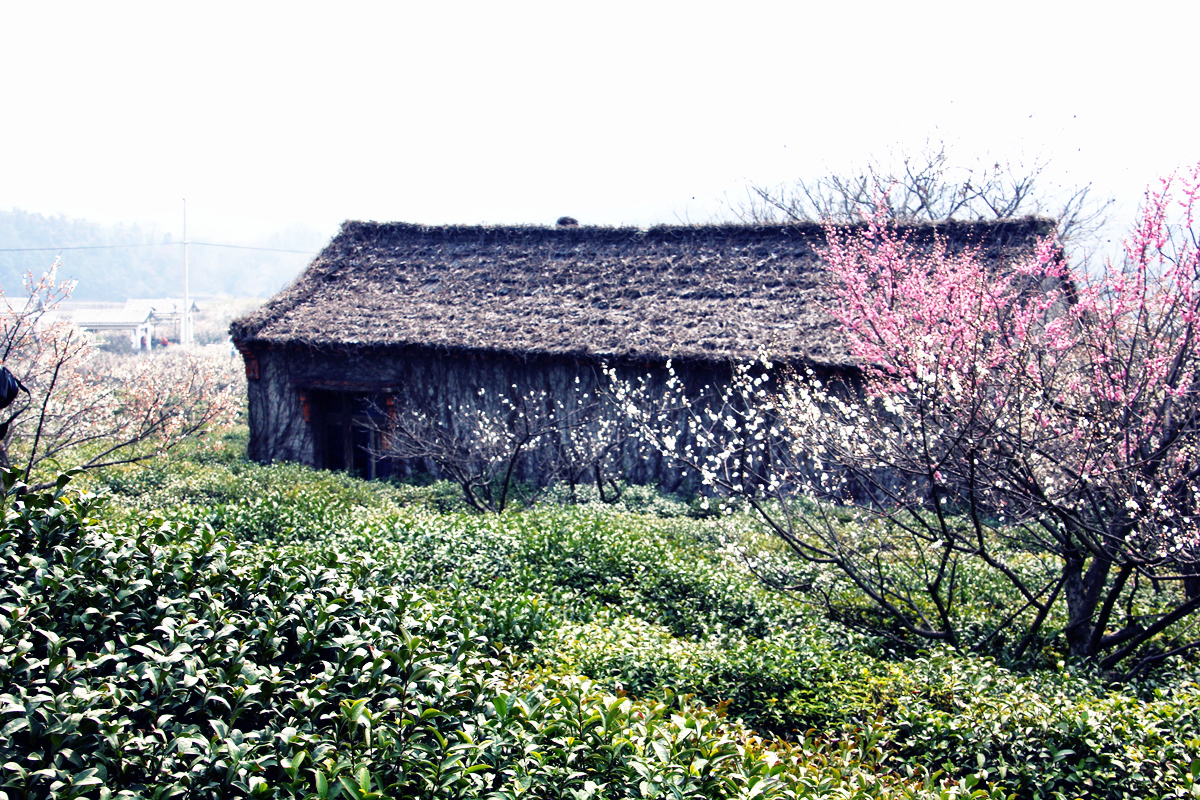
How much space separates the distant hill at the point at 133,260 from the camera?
85219 millimetres

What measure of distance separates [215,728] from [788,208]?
2854 centimetres

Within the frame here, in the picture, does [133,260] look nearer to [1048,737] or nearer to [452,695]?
[452,695]

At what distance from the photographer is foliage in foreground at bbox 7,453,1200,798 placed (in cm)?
256

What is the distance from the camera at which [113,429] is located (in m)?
10.4

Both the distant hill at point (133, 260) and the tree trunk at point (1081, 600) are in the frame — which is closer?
the tree trunk at point (1081, 600)

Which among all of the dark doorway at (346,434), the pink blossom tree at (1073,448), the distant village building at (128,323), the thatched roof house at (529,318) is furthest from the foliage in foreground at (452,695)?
the distant village building at (128,323)

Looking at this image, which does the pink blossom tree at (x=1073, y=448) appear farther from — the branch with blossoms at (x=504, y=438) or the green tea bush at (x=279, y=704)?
the branch with blossoms at (x=504, y=438)

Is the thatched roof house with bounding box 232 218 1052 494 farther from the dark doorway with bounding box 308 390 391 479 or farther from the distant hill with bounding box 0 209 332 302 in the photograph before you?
the distant hill with bounding box 0 209 332 302

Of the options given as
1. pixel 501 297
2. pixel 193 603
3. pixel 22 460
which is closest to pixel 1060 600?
pixel 193 603

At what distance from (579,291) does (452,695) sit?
35.2 feet

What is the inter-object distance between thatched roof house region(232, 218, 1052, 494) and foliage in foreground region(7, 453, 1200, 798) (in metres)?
5.93

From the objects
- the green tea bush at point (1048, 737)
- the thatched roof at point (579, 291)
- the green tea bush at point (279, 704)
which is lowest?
the green tea bush at point (1048, 737)

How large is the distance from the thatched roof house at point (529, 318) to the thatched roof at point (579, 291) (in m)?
0.03

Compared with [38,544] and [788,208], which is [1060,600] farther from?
[788,208]
